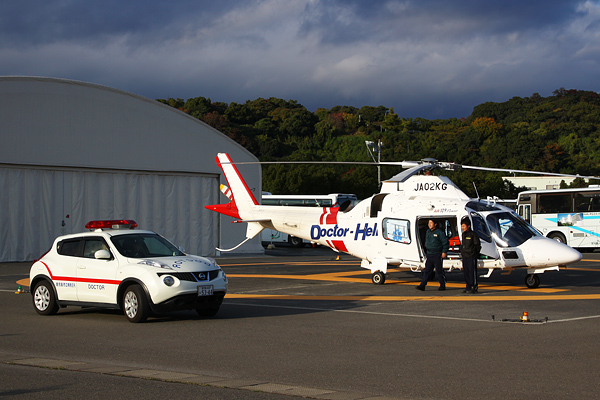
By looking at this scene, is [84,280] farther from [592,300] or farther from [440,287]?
[592,300]

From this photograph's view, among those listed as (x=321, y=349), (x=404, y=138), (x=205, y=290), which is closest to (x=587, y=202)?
(x=205, y=290)

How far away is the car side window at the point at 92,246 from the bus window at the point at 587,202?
91.2ft

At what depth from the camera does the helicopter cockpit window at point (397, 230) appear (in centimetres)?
1792

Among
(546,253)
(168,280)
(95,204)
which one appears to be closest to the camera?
(168,280)

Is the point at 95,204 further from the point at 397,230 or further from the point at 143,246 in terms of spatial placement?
the point at 143,246

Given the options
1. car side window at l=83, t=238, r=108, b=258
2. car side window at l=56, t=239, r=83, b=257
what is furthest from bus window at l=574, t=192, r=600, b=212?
car side window at l=56, t=239, r=83, b=257

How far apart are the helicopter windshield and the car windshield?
28.0 feet

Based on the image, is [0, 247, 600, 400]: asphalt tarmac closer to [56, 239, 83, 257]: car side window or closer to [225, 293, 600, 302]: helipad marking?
[225, 293, 600, 302]: helipad marking

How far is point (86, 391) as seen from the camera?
661 centimetres

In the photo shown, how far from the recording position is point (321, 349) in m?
8.94

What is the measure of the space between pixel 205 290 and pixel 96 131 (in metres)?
20.5

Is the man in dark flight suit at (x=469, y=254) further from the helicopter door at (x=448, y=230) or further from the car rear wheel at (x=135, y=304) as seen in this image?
the car rear wheel at (x=135, y=304)

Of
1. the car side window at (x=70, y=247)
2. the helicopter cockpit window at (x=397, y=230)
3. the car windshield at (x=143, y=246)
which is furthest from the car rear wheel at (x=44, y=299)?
→ the helicopter cockpit window at (x=397, y=230)

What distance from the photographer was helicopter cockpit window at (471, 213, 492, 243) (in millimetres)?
16938
